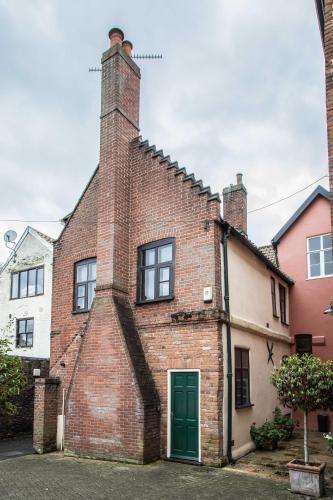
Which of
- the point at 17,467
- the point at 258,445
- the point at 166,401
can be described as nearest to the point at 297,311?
the point at 258,445

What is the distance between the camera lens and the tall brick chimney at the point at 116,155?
11.9 meters

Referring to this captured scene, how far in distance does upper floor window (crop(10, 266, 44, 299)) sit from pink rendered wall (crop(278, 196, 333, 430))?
10696mm

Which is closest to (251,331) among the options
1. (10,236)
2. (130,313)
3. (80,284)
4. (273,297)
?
(273,297)

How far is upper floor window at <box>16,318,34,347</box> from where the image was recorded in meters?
19.7

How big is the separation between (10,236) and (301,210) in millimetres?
13775

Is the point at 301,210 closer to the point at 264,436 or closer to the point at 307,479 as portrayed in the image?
the point at 264,436

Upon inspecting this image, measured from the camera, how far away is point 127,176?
41.9 ft

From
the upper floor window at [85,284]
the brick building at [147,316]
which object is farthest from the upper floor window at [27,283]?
the upper floor window at [85,284]

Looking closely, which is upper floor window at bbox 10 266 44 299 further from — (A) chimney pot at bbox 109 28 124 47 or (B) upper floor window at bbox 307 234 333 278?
(B) upper floor window at bbox 307 234 333 278

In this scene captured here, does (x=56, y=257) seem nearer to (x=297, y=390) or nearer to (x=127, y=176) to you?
(x=127, y=176)

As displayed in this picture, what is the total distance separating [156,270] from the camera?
11.7 meters

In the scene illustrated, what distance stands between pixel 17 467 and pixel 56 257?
252 inches

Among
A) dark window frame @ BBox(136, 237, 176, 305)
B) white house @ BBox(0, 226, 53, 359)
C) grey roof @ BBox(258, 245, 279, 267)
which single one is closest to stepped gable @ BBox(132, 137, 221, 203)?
dark window frame @ BBox(136, 237, 176, 305)

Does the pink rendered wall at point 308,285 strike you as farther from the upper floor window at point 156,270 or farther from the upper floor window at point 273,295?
the upper floor window at point 156,270
